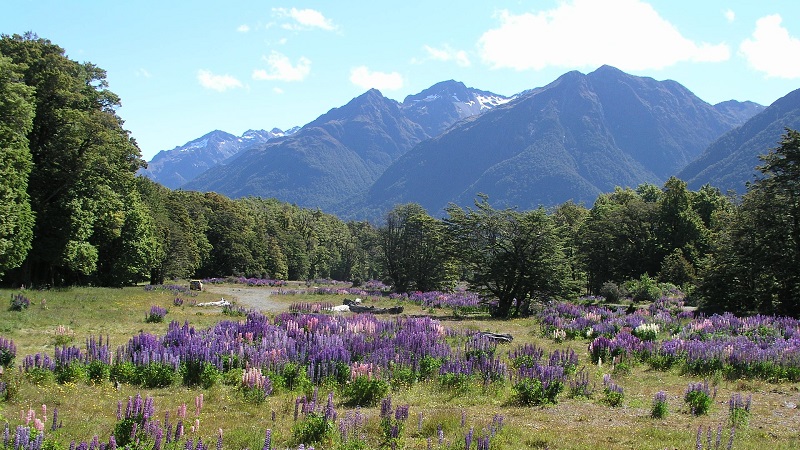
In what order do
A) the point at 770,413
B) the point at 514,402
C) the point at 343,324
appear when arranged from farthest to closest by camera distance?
the point at 343,324 < the point at 514,402 < the point at 770,413

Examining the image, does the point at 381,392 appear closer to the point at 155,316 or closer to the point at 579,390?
the point at 579,390

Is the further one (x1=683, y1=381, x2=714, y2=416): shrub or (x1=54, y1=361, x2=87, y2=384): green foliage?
(x1=54, y1=361, x2=87, y2=384): green foliage

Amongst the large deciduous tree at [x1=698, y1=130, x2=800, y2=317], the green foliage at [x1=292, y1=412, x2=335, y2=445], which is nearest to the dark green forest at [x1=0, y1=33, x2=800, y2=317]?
the large deciduous tree at [x1=698, y1=130, x2=800, y2=317]

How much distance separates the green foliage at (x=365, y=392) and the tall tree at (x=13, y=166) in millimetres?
21940

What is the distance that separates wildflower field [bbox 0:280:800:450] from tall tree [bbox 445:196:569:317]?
10491mm

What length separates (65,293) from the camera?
2845 cm

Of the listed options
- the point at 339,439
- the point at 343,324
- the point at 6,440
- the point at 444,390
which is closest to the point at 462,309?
the point at 343,324

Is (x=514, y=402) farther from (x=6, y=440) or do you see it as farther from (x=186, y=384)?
(x=6, y=440)

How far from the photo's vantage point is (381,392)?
33.8ft

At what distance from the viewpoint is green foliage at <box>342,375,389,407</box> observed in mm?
10156

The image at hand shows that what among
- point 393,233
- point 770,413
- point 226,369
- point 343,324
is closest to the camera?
point 770,413

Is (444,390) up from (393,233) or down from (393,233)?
down

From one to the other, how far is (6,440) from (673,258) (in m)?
54.4

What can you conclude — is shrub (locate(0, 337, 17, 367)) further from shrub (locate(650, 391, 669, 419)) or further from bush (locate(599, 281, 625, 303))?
bush (locate(599, 281, 625, 303))
